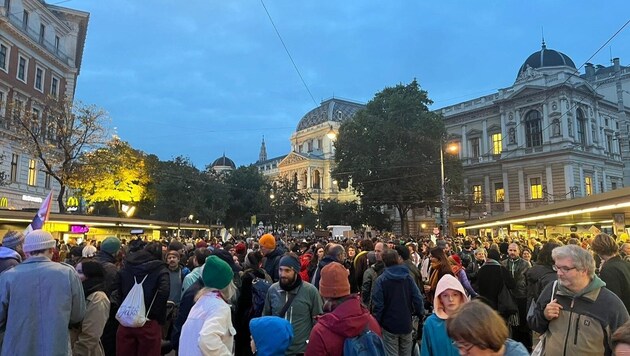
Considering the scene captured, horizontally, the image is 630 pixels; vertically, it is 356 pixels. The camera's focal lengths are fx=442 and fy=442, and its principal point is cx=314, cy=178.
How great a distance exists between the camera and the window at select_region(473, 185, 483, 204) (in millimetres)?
51719

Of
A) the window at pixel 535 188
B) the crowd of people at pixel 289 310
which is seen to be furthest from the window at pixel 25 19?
the window at pixel 535 188

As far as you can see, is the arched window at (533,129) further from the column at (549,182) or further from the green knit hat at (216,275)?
the green knit hat at (216,275)

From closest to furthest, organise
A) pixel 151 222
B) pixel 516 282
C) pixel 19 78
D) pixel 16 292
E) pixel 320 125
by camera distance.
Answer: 1. pixel 16 292
2. pixel 516 282
3. pixel 151 222
4. pixel 19 78
5. pixel 320 125

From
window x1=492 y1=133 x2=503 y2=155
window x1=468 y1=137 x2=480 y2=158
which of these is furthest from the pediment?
window x1=492 y1=133 x2=503 y2=155

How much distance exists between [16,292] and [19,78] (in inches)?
1388

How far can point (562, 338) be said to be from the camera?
3346 mm

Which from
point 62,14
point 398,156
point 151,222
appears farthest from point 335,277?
point 62,14

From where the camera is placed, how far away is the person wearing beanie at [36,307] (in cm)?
380

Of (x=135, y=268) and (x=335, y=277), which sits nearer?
(x=335, y=277)

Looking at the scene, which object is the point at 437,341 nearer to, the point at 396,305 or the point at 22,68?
the point at 396,305

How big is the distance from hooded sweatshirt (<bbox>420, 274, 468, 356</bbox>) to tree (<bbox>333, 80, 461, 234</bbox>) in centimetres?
3557

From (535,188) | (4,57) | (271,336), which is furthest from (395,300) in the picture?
(535,188)

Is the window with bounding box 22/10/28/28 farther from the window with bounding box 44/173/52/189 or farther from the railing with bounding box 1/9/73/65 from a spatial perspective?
the window with bounding box 44/173/52/189

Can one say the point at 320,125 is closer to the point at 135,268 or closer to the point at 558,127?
the point at 558,127
